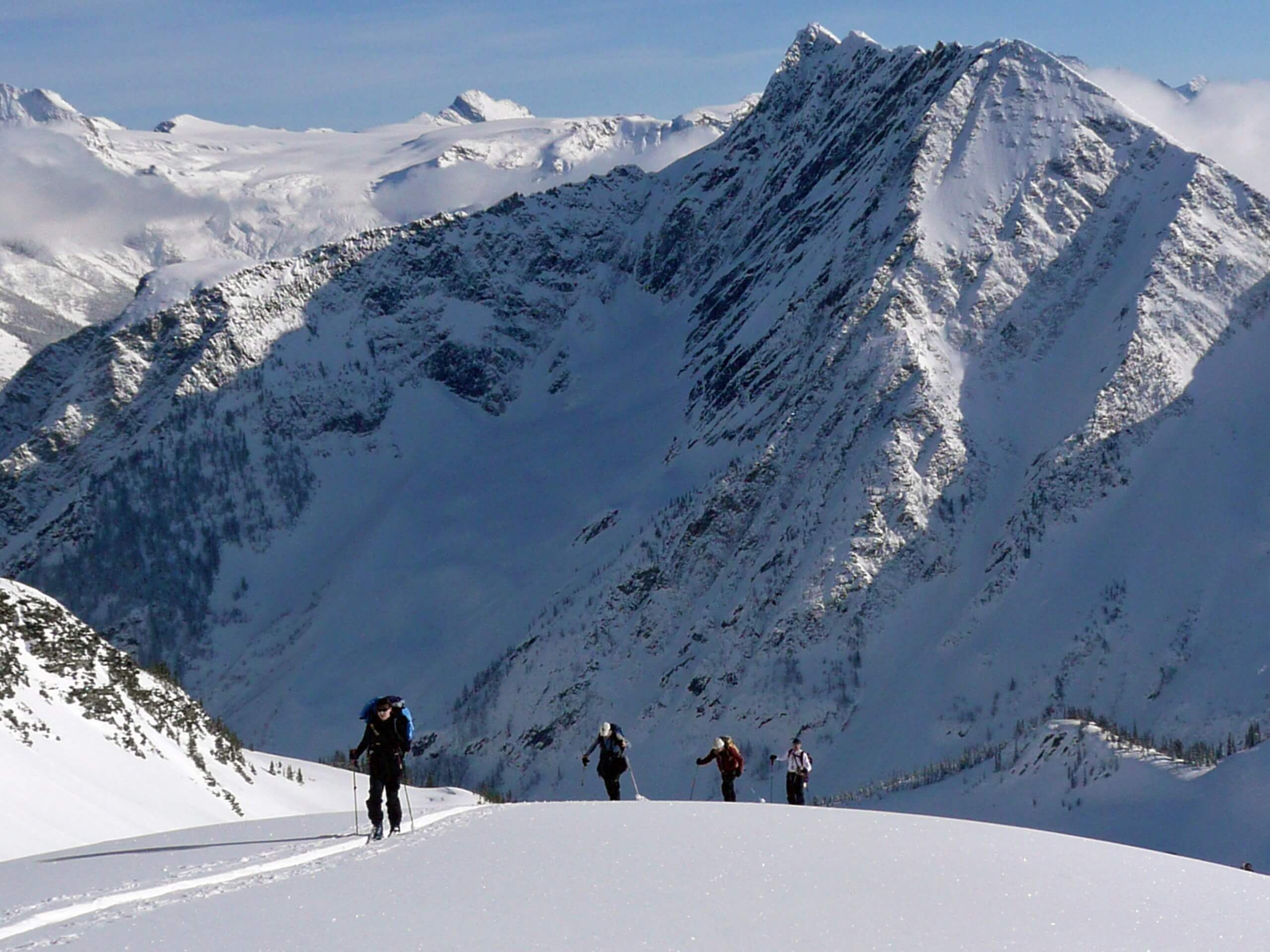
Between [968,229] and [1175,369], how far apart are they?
37.6m

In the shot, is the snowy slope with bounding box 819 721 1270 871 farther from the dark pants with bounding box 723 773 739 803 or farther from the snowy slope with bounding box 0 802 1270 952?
the snowy slope with bounding box 0 802 1270 952

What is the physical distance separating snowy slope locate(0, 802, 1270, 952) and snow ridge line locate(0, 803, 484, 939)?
0.16 feet

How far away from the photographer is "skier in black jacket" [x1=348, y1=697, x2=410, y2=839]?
2848cm

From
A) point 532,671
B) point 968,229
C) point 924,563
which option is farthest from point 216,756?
point 968,229

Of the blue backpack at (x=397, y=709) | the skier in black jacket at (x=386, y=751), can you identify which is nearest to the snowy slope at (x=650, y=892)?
the skier in black jacket at (x=386, y=751)

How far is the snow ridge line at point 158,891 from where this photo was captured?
20.4m

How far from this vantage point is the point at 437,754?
184m

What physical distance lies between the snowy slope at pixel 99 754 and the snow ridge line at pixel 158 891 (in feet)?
49.7

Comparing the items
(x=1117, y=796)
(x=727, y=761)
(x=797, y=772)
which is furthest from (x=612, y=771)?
(x=1117, y=796)

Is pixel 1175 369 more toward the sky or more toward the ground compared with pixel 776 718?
more toward the sky

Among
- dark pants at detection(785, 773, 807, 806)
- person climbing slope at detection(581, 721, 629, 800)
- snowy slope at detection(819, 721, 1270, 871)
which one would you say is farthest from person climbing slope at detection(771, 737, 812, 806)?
snowy slope at detection(819, 721, 1270, 871)

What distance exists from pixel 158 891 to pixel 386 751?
21.6 ft

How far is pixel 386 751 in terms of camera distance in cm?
2872

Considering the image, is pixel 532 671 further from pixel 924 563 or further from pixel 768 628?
pixel 924 563
